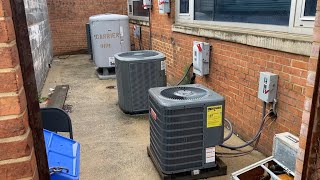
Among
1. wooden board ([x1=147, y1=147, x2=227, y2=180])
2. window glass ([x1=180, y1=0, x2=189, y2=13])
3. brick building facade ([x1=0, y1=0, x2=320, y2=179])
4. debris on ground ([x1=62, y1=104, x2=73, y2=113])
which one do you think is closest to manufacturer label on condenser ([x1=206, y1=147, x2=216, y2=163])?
wooden board ([x1=147, y1=147, x2=227, y2=180])

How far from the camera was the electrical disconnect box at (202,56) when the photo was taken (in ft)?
13.3

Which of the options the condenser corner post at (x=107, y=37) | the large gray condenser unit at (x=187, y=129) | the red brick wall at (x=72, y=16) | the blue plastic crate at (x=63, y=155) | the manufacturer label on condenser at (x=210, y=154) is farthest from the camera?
the red brick wall at (x=72, y=16)

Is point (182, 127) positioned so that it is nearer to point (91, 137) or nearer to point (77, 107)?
point (91, 137)

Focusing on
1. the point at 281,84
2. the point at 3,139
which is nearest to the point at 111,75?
the point at 281,84

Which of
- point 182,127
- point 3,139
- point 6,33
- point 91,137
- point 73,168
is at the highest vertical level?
point 6,33

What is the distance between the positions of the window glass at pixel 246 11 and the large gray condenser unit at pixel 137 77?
103cm

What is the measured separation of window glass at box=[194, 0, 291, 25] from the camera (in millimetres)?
2906

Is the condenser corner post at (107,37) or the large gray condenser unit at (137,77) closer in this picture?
the large gray condenser unit at (137,77)

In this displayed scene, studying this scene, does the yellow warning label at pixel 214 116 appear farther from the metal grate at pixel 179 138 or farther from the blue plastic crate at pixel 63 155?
the blue plastic crate at pixel 63 155

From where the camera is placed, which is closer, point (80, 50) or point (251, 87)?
point (251, 87)

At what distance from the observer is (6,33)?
3.02 feet

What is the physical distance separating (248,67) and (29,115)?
8.85ft

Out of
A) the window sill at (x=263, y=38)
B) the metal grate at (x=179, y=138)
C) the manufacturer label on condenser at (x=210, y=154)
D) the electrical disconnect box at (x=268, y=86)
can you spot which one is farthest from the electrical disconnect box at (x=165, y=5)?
the manufacturer label on condenser at (x=210, y=154)

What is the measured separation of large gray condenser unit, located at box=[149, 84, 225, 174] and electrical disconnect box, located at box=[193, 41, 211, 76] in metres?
1.47
